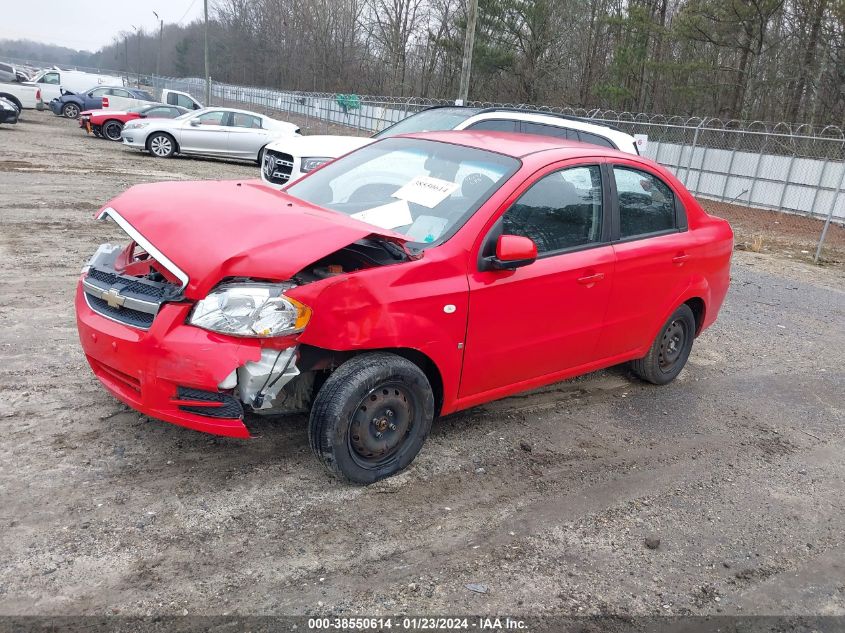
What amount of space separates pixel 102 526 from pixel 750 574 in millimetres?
2989

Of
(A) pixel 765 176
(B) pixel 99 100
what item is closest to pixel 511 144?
(A) pixel 765 176

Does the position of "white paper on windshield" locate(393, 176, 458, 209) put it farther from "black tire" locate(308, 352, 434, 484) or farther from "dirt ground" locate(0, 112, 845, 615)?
"dirt ground" locate(0, 112, 845, 615)

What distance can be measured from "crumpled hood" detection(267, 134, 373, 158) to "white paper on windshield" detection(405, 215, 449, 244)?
5.69 meters

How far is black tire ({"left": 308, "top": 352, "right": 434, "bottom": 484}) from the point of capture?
10.9 ft

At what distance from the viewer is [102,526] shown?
3029mm

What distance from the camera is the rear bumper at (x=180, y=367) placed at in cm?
312

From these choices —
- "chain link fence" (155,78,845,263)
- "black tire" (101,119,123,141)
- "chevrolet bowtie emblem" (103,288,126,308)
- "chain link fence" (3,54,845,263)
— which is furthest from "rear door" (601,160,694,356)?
"black tire" (101,119,123,141)

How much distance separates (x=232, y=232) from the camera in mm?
3354

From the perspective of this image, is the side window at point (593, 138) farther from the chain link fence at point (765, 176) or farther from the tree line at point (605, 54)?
the tree line at point (605, 54)

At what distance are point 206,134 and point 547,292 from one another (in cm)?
1748

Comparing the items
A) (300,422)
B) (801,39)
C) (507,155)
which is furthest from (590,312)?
(801,39)

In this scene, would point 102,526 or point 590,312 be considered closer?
point 102,526

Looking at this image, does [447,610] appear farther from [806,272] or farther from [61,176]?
[61,176]

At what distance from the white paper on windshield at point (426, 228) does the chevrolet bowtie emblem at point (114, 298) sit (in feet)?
4.99
